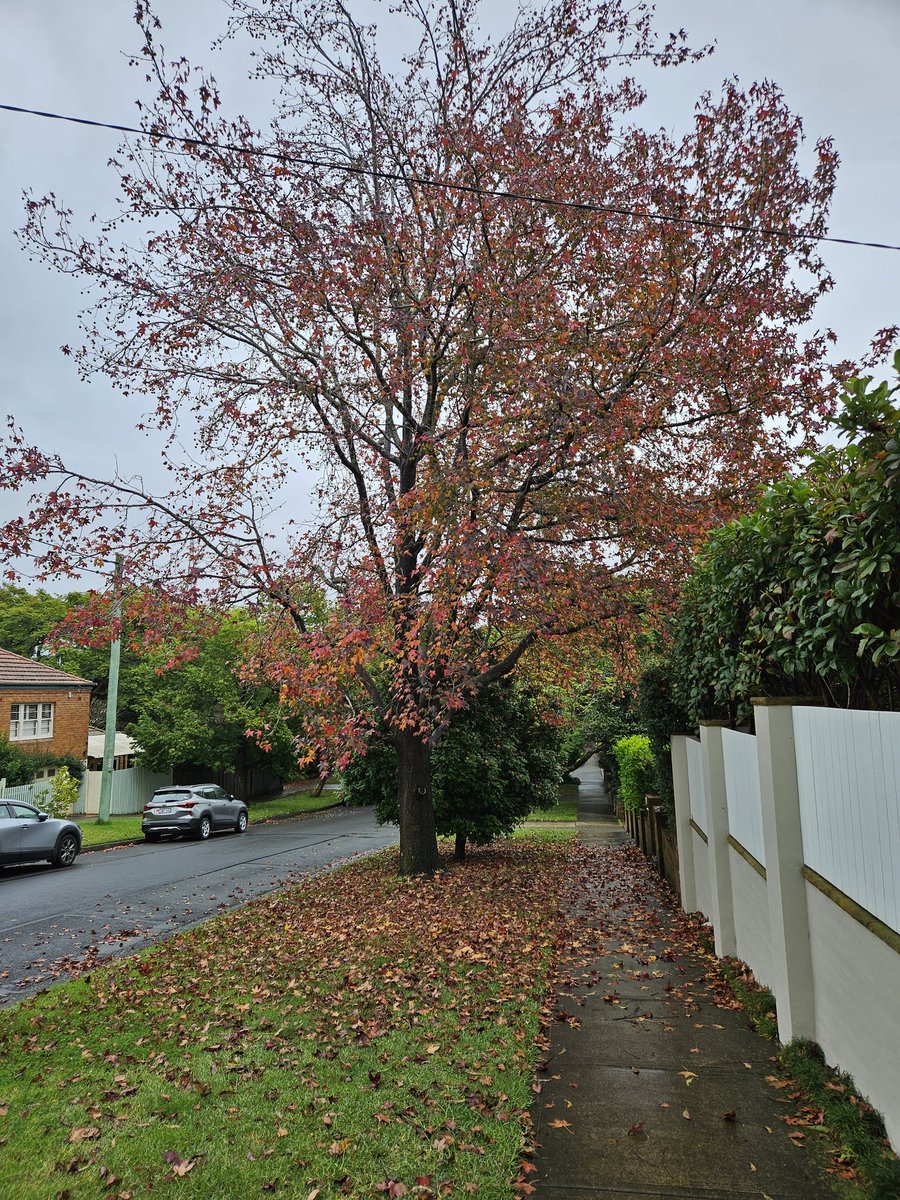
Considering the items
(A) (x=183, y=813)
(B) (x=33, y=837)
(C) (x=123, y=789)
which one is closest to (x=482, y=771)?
(B) (x=33, y=837)

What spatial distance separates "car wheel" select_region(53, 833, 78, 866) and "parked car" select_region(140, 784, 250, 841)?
498 cm

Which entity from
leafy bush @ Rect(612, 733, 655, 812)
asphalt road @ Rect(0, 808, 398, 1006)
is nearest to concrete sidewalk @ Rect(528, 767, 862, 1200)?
asphalt road @ Rect(0, 808, 398, 1006)

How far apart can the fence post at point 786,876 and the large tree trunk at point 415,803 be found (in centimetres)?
791

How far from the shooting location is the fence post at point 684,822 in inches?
360

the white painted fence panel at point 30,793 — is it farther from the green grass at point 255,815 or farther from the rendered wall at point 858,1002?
the rendered wall at point 858,1002

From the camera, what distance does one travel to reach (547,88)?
10.8 meters

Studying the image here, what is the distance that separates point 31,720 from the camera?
3031cm

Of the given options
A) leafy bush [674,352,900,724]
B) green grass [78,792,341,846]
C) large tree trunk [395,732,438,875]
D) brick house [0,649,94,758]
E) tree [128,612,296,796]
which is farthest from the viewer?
tree [128,612,296,796]

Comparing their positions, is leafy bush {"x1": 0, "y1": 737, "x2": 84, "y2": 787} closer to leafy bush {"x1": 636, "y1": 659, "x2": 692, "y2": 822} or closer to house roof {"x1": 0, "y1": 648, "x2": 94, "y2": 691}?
house roof {"x1": 0, "y1": 648, "x2": 94, "y2": 691}

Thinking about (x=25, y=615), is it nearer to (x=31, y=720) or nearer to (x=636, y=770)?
(x=31, y=720)

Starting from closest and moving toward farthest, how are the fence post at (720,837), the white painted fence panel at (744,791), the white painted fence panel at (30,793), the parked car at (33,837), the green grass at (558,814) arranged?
the white painted fence panel at (744,791) → the fence post at (720,837) → the parked car at (33,837) → the white painted fence panel at (30,793) → the green grass at (558,814)

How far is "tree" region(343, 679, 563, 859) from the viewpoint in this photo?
1424 cm

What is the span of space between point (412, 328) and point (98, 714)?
4484 centimetres

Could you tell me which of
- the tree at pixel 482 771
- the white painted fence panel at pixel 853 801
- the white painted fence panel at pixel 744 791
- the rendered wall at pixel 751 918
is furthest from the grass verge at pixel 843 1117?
the tree at pixel 482 771
